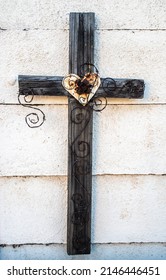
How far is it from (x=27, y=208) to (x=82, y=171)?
0.24 metres

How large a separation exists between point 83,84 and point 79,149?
0.21 m

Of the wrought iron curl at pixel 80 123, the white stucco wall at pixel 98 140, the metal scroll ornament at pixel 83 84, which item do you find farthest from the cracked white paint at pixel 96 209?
the metal scroll ornament at pixel 83 84

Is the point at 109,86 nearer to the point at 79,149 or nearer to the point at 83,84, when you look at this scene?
the point at 83,84

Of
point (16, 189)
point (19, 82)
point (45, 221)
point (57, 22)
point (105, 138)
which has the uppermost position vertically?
point (57, 22)

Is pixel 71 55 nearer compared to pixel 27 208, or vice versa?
pixel 71 55

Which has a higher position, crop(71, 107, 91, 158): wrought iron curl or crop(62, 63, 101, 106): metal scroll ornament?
crop(62, 63, 101, 106): metal scroll ornament

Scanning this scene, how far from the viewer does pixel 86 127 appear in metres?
1.07

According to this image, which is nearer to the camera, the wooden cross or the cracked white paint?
the wooden cross

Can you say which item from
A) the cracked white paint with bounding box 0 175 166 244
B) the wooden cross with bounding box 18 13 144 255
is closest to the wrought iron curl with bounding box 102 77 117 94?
the wooden cross with bounding box 18 13 144 255

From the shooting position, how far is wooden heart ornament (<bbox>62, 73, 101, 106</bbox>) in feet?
3.43

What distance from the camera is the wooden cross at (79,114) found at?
104 centimetres

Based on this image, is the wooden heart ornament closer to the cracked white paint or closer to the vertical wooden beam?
the vertical wooden beam
